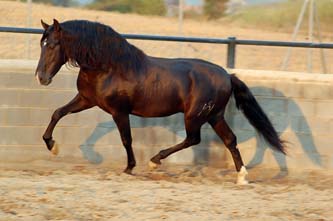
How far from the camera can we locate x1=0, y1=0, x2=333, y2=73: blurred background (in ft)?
57.8

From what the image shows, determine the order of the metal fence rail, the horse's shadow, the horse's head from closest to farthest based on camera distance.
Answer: the horse's head → the metal fence rail → the horse's shadow

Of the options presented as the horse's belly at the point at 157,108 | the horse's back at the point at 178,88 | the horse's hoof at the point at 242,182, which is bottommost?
the horse's hoof at the point at 242,182

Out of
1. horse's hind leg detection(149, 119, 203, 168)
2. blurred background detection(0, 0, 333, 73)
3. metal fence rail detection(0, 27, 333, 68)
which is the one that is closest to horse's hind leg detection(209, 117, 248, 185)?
horse's hind leg detection(149, 119, 203, 168)

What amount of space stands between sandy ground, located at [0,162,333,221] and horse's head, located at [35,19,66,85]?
42.9 inches

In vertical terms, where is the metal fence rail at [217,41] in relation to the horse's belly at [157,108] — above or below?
Answer: above

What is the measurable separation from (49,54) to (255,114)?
8.02ft

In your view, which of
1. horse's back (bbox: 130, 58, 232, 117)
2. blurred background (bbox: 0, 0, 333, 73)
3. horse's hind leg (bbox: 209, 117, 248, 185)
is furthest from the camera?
blurred background (bbox: 0, 0, 333, 73)

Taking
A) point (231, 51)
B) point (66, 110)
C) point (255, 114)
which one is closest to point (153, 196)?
point (66, 110)

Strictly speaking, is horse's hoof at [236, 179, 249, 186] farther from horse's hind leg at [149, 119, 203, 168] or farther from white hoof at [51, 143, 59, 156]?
white hoof at [51, 143, 59, 156]

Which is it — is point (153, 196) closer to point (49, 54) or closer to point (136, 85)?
point (136, 85)

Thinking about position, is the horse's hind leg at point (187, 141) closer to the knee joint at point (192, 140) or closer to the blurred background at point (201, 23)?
the knee joint at point (192, 140)

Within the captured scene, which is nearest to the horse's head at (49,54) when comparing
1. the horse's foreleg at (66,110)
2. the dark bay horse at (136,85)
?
the dark bay horse at (136,85)

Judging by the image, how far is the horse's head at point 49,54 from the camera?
830cm

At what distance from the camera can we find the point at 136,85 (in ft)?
28.3
